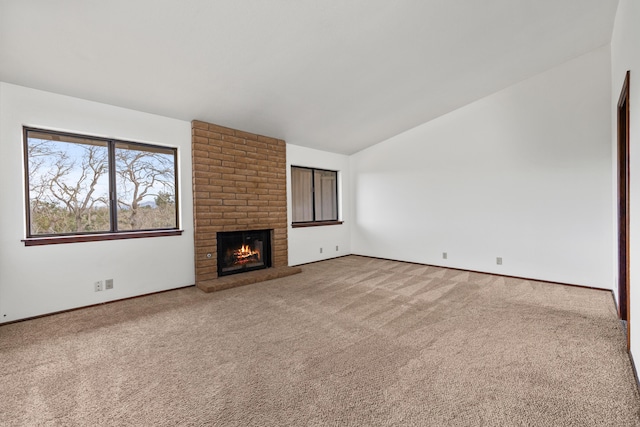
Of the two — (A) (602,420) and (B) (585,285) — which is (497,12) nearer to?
(A) (602,420)

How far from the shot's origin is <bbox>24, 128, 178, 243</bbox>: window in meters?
3.15

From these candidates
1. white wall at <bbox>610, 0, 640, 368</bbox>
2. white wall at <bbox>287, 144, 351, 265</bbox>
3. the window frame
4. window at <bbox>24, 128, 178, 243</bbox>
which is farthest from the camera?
the window frame

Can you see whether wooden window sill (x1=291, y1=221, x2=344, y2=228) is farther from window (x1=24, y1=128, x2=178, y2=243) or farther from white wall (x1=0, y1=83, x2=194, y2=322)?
window (x1=24, y1=128, x2=178, y2=243)

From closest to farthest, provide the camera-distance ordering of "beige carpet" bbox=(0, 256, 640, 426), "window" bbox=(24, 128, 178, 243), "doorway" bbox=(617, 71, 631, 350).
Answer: "beige carpet" bbox=(0, 256, 640, 426), "doorway" bbox=(617, 71, 631, 350), "window" bbox=(24, 128, 178, 243)

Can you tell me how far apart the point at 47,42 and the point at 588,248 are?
6.24 meters

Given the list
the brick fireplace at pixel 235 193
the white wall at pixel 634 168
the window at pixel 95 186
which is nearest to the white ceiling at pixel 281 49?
the brick fireplace at pixel 235 193

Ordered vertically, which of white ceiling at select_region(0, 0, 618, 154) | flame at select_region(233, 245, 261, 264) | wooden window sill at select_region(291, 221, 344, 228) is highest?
white ceiling at select_region(0, 0, 618, 154)

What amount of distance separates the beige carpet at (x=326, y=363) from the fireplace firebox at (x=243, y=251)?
104 centimetres

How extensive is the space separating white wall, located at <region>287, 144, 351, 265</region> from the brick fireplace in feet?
1.01

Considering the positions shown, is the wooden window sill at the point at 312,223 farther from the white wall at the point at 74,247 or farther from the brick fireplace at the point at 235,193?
the white wall at the point at 74,247

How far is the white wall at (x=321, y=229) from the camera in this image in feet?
18.3

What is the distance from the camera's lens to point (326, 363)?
6.87 feet

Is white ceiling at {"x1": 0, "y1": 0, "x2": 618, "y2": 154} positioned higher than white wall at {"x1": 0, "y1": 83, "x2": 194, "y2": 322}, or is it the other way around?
white ceiling at {"x1": 0, "y1": 0, "x2": 618, "y2": 154}

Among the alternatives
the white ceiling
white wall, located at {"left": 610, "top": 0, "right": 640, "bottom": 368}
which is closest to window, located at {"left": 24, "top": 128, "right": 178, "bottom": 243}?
the white ceiling
